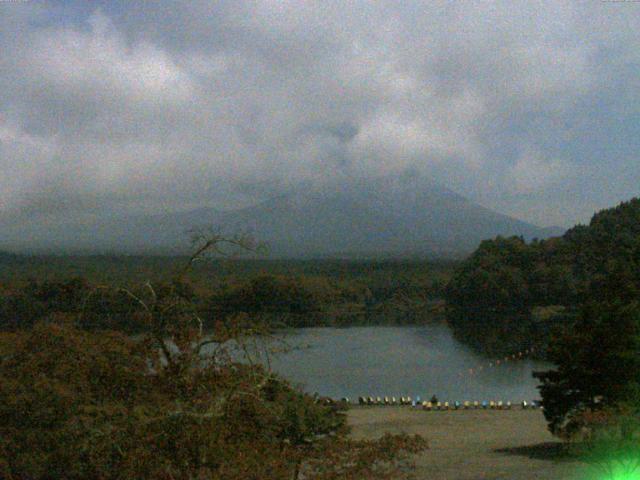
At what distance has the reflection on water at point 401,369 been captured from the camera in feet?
84.3

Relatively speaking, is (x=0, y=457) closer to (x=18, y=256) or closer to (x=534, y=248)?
(x=18, y=256)

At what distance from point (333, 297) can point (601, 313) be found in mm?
43456

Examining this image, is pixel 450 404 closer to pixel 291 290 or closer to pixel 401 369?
pixel 401 369

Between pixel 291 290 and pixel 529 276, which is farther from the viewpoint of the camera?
pixel 529 276

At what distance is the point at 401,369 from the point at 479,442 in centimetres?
1613

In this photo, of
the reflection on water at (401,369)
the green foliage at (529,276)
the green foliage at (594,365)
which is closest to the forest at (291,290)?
the reflection on water at (401,369)

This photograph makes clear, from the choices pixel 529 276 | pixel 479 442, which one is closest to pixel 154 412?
pixel 479 442

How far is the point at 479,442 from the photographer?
14695 mm

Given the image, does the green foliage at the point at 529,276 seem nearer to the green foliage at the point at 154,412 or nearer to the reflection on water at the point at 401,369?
the reflection on water at the point at 401,369

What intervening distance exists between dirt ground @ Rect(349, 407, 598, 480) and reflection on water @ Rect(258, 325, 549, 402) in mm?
3260

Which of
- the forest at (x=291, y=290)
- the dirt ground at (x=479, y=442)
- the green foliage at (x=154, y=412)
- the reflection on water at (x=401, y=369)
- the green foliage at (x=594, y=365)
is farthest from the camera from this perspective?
the forest at (x=291, y=290)

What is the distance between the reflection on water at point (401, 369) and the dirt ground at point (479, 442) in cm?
326

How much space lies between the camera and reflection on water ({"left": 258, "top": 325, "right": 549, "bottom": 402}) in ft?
84.3

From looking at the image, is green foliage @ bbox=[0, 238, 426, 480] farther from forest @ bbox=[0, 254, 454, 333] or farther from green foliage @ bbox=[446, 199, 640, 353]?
green foliage @ bbox=[446, 199, 640, 353]
